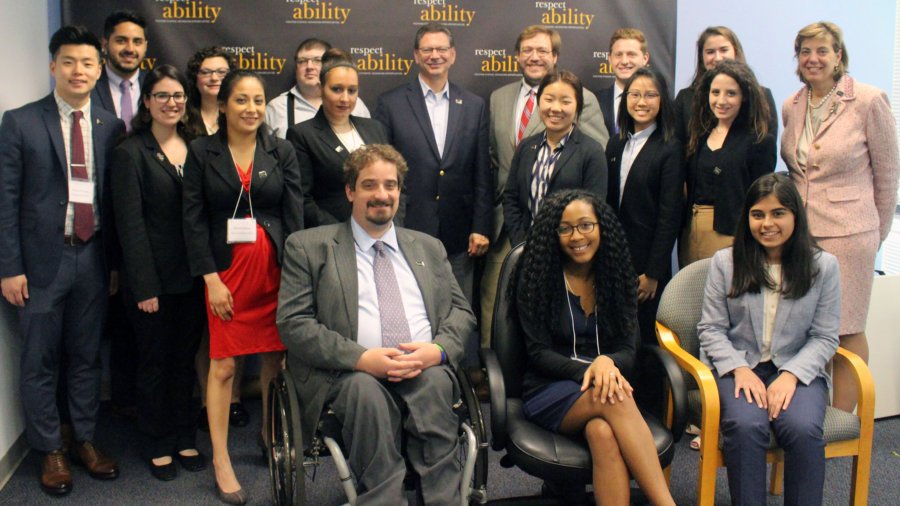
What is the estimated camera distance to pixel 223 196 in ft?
10.3

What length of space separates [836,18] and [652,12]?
3.46ft

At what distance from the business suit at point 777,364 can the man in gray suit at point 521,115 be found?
1.15 metres

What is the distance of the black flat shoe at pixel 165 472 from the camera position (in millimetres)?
3393

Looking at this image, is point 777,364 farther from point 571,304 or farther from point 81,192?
point 81,192

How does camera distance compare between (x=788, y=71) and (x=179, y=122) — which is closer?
(x=179, y=122)

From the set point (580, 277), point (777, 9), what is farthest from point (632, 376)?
point (777, 9)

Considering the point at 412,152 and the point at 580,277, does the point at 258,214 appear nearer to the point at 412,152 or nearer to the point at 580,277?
the point at 412,152

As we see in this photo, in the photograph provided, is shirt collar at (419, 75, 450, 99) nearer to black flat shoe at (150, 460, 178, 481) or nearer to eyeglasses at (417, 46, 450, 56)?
eyeglasses at (417, 46, 450, 56)

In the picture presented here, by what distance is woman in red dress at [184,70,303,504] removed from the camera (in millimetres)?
3143

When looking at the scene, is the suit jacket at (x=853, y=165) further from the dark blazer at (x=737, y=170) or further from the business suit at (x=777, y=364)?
the business suit at (x=777, y=364)

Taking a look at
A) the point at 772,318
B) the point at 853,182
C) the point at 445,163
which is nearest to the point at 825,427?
the point at 772,318

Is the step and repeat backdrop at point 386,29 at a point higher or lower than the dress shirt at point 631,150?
higher

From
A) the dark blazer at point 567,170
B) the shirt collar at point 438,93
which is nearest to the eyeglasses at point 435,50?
the shirt collar at point 438,93

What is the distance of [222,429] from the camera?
325 cm
